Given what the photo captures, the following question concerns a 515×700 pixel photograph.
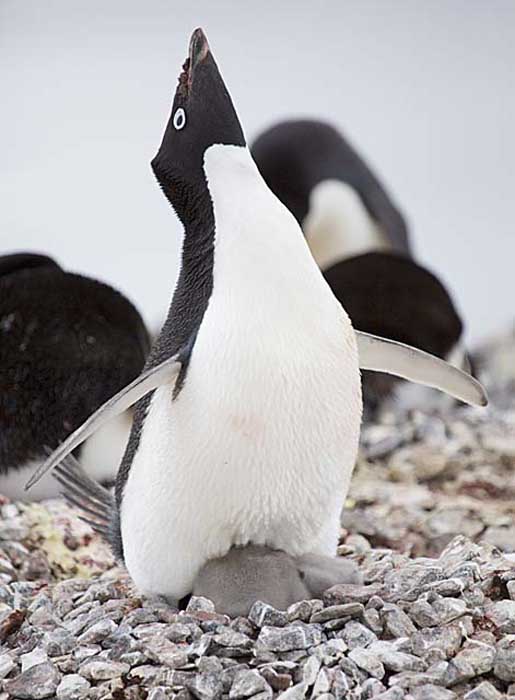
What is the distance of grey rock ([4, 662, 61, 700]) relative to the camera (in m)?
1.03

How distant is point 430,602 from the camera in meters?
1.09

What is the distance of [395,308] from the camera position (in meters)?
2.31

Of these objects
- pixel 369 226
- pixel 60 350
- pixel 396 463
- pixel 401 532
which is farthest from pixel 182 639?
pixel 369 226

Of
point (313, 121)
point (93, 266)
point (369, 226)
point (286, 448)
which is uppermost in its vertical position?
point (286, 448)

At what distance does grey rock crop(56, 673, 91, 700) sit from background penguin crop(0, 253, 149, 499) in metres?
0.88

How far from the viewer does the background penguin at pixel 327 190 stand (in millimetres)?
2973

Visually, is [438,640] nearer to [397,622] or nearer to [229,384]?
[397,622]

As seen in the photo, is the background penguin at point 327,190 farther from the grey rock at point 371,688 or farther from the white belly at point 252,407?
the grey rock at point 371,688

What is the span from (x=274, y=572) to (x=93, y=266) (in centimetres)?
285

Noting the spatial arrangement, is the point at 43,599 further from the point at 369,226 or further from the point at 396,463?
the point at 369,226

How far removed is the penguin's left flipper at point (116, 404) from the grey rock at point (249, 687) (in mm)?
238

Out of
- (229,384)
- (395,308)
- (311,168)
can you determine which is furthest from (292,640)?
(311,168)

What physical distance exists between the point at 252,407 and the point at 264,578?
149 mm

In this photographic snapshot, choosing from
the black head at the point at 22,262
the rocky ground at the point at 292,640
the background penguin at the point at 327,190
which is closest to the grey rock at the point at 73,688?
the rocky ground at the point at 292,640
